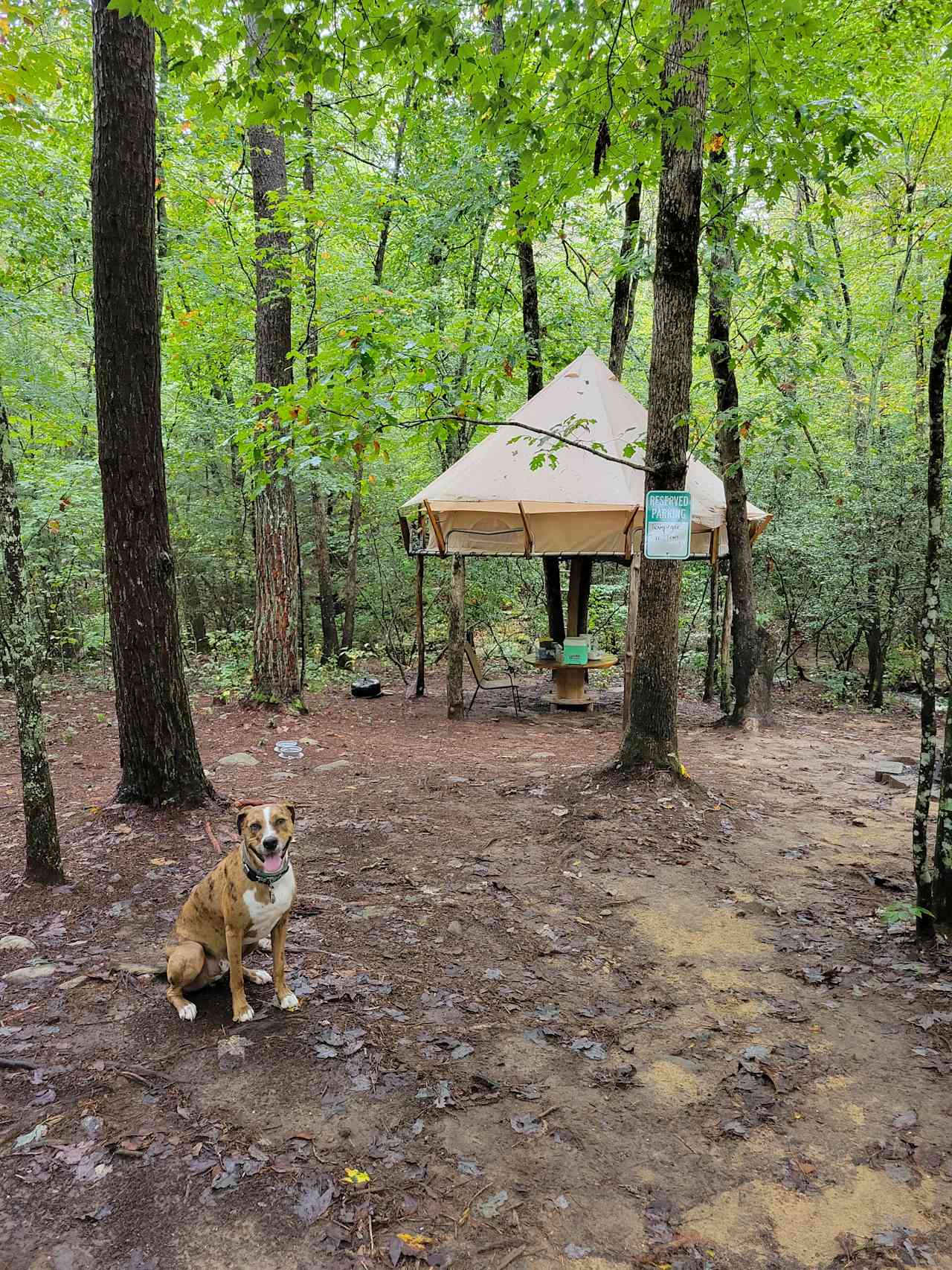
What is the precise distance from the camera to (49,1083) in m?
2.76

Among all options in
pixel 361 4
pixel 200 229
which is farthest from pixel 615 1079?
pixel 200 229

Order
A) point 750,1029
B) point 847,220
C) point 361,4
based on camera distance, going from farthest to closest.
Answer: point 847,220
point 361,4
point 750,1029

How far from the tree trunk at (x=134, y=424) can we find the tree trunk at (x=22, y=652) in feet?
3.51

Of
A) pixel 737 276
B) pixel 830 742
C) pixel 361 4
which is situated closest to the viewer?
pixel 361 4

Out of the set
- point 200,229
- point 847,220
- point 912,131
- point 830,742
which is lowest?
point 830,742

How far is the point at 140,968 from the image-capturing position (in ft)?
11.7

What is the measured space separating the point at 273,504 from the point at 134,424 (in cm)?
451

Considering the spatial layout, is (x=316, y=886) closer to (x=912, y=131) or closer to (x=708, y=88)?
(x=708, y=88)

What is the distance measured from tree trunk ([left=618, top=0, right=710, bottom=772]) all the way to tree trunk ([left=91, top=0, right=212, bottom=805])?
3.64 meters

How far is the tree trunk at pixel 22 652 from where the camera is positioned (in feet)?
12.9

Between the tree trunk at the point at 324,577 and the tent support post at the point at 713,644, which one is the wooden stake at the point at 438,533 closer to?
the tent support post at the point at 713,644

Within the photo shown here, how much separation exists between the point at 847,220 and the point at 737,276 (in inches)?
558

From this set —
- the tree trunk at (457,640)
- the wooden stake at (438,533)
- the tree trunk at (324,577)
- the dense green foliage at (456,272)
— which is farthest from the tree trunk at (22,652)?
the tree trunk at (324,577)

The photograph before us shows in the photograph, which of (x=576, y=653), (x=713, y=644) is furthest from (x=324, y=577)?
(x=713, y=644)
